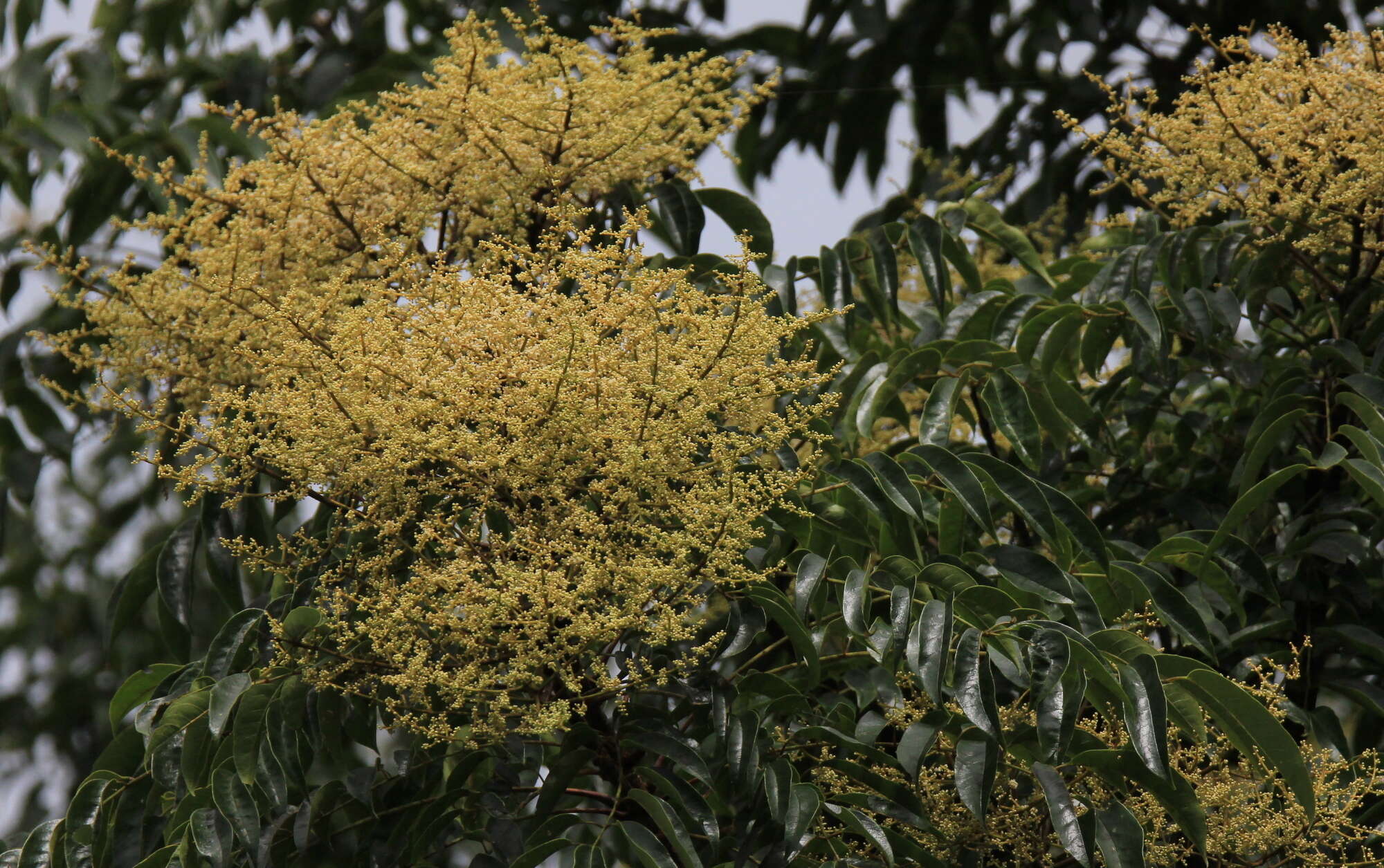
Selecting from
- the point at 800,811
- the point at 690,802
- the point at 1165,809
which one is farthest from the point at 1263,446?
the point at 690,802

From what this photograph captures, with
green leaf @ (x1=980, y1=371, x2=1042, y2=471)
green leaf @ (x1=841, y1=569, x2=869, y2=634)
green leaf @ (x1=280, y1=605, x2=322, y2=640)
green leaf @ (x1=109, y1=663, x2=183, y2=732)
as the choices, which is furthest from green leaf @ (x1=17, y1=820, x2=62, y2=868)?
green leaf @ (x1=980, y1=371, x2=1042, y2=471)

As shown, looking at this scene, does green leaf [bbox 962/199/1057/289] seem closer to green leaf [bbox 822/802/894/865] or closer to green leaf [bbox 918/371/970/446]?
green leaf [bbox 918/371/970/446]

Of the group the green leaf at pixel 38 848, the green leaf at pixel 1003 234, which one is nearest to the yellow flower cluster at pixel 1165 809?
the green leaf at pixel 1003 234

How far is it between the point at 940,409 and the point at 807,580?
1.88ft

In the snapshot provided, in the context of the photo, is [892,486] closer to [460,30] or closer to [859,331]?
[859,331]

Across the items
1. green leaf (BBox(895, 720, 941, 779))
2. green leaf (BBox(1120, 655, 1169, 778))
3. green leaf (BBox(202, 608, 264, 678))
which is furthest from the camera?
green leaf (BBox(202, 608, 264, 678))

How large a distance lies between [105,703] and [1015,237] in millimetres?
5899

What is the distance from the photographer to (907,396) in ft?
12.9

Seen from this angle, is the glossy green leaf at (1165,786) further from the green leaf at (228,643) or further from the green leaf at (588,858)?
the green leaf at (228,643)

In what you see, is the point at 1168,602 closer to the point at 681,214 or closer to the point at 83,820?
the point at 681,214

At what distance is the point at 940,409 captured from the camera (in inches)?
107

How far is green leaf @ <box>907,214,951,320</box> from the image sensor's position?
2979 millimetres

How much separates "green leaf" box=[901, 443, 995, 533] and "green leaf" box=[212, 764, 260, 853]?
1227 millimetres

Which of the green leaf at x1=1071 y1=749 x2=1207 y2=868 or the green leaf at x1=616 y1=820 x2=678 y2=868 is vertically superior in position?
the green leaf at x1=616 y1=820 x2=678 y2=868
